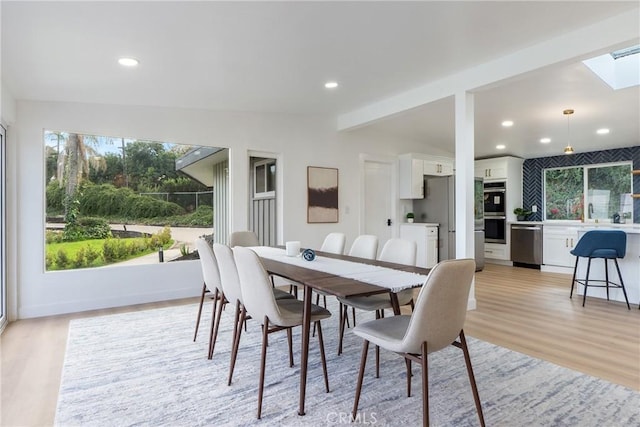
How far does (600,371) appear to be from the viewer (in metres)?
2.41

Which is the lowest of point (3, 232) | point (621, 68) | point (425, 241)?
point (425, 241)

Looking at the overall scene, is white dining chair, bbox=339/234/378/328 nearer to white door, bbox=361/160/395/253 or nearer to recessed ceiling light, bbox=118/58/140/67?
recessed ceiling light, bbox=118/58/140/67

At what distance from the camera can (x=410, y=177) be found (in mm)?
6246

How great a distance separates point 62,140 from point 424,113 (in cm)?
429

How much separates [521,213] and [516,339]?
510 cm

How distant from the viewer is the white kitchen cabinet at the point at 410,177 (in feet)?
20.5

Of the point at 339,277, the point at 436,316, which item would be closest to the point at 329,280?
the point at 339,277

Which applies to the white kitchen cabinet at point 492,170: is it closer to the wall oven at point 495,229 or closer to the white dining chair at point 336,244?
the wall oven at point 495,229

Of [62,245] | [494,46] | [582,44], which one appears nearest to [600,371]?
[582,44]

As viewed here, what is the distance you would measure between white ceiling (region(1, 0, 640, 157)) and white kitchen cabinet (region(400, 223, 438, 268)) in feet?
7.16

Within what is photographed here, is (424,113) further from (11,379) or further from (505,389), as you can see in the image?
(11,379)

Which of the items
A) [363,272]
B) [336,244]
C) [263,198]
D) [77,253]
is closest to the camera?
[363,272]

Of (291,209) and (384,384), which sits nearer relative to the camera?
(384,384)

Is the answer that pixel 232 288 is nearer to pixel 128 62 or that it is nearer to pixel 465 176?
pixel 128 62
